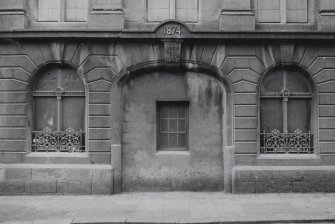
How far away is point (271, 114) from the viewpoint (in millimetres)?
11430

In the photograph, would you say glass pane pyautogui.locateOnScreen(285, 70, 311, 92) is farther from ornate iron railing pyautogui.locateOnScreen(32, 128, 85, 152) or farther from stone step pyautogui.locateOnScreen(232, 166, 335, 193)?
ornate iron railing pyautogui.locateOnScreen(32, 128, 85, 152)

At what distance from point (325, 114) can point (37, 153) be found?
941 cm

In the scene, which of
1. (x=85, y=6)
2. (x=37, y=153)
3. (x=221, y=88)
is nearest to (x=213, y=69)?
(x=221, y=88)

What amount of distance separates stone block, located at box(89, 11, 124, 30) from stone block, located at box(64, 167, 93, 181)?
4.58 meters

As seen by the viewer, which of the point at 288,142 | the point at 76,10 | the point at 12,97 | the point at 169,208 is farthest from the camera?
the point at 76,10

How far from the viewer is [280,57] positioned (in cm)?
1110

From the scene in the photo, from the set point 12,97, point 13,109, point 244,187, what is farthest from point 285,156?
point 12,97

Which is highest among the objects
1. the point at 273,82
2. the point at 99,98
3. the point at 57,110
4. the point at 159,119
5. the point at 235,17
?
the point at 235,17

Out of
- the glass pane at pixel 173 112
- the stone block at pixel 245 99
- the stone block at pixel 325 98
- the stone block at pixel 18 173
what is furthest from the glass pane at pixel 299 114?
the stone block at pixel 18 173

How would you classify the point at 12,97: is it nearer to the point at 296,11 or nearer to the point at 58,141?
the point at 58,141

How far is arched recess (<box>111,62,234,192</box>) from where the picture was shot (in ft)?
36.5

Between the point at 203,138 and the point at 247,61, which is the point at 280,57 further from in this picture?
the point at 203,138

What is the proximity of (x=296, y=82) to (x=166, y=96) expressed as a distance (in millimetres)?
4337

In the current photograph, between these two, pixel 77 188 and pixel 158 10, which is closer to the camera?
pixel 77 188
